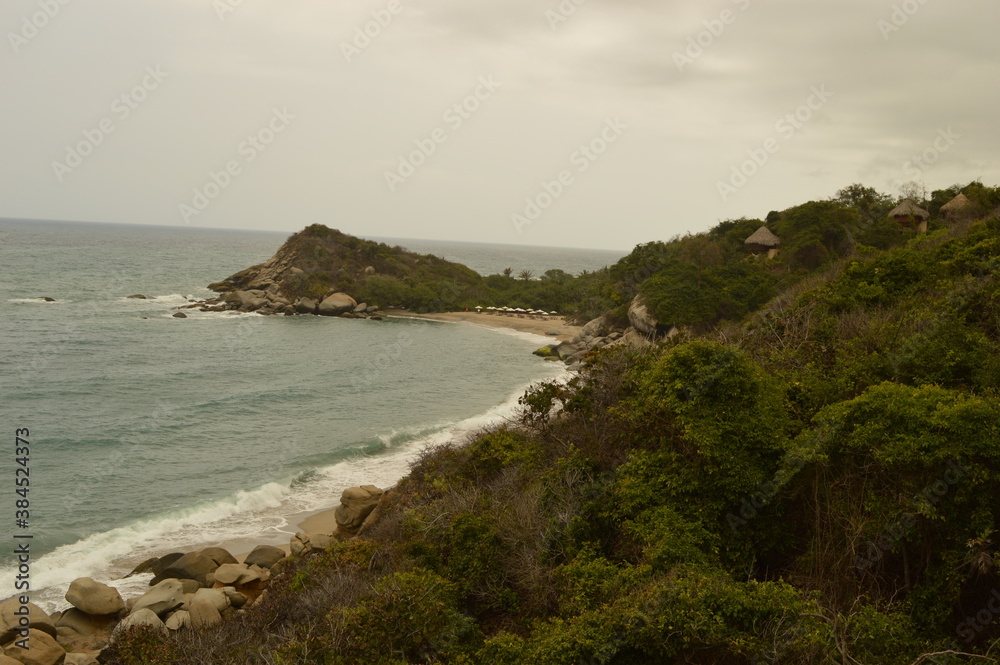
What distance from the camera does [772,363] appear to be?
1266cm

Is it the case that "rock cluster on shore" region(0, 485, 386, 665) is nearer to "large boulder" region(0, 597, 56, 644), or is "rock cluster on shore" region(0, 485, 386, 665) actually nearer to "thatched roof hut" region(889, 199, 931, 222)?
"large boulder" region(0, 597, 56, 644)

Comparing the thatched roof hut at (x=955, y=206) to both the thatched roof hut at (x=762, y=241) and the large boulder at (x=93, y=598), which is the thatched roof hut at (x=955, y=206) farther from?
the large boulder at (x=93, y=598)

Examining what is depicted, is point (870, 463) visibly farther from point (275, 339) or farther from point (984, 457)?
point (275, 339)

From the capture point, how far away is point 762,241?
4047 cm

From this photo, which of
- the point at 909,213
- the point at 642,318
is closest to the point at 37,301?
the point at 642,318

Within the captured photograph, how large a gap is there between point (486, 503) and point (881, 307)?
1039 centimetres

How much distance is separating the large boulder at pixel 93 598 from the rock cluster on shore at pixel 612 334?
82.5 ft

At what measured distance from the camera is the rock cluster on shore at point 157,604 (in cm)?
1091

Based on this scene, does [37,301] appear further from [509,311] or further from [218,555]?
[218,555]

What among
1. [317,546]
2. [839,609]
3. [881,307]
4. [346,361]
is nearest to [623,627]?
[839,609]

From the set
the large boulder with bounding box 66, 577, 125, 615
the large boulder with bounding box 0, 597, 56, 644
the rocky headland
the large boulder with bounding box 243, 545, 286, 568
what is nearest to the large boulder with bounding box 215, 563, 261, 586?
the large boulder with bounding box 243, 545, 286, 568

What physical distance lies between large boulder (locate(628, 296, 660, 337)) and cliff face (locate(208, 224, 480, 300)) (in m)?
31.4

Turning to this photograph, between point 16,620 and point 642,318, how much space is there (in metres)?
31.1

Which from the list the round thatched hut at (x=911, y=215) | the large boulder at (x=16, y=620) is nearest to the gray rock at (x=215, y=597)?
the large boulder at (x=16, y=620)
